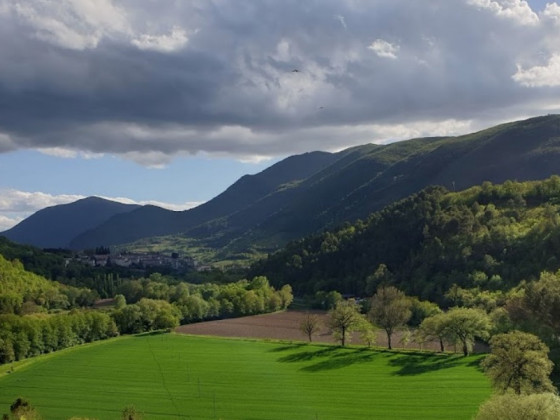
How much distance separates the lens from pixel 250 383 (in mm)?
88125

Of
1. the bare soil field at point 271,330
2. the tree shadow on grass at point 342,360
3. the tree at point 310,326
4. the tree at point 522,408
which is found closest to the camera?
the tree at point 522,408

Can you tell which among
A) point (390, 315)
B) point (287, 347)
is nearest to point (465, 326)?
point (390, 315)

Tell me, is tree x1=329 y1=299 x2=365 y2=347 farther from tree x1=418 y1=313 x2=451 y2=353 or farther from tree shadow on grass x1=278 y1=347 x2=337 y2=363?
tree x1=418 y1=313 x2=451 y2=353

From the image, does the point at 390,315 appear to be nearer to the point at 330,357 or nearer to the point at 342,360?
the point at 330,357

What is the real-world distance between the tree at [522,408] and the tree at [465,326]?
175 ft

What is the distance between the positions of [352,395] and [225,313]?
104 metres

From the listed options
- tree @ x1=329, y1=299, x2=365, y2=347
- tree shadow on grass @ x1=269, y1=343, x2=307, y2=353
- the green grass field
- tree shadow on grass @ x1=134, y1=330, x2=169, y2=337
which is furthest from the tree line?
tree @ x1=329, y1=299, x2=365, y2=347

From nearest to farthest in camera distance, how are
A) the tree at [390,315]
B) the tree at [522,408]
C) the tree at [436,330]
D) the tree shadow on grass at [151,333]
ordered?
the tree at [522,408] → the tree at [436,330] → the tree at [390,315] → the tree shadow on grass at [151,333]

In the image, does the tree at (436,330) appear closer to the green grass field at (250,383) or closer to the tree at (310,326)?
the green grass field at (250,383)

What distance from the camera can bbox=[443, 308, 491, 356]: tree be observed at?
4161 inches

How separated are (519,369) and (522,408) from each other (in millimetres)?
23261

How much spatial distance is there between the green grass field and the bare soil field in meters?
11.1

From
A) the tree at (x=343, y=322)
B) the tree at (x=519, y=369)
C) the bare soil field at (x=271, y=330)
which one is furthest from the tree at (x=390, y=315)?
the tree at (x=519, y=369)

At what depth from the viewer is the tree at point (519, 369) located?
71000 mm
